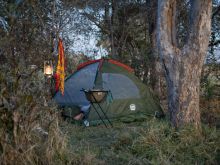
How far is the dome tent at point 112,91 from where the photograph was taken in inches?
283

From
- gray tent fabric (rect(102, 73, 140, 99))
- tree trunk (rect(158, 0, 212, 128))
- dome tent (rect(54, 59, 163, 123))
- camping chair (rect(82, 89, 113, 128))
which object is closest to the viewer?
tree trunk (rect(158, 0, 212, 128))

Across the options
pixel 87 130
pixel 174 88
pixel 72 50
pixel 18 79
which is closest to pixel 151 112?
pixel 87 130

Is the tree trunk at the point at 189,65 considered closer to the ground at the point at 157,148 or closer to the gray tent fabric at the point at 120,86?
the ground at the point at 157,148

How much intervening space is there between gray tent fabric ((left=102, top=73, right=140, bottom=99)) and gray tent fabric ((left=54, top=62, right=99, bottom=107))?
0.96 feet

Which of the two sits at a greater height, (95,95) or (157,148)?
(95,95)

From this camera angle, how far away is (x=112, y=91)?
727 centimetres

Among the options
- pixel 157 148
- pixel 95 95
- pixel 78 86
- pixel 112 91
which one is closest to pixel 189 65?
pixel 157 148

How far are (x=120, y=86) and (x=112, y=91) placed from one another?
24 centimetres

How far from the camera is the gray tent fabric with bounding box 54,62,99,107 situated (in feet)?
23.9

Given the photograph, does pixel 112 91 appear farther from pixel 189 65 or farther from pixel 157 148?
pixel 157 148

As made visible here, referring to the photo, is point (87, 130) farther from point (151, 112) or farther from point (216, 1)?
point (216, 1)

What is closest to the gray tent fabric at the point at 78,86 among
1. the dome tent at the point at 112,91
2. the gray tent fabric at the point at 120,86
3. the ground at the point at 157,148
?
the dome tent at the point at 112,91

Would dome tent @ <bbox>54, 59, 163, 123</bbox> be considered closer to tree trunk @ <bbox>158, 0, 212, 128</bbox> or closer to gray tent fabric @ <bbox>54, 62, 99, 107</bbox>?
gray tent fabric @ <bbox>54, 62, 99, 107</bbox>

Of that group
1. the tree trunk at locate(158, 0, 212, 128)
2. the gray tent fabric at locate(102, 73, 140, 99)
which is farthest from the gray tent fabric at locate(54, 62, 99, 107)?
the tree trunk at locate(158, 0, 212, 128)
